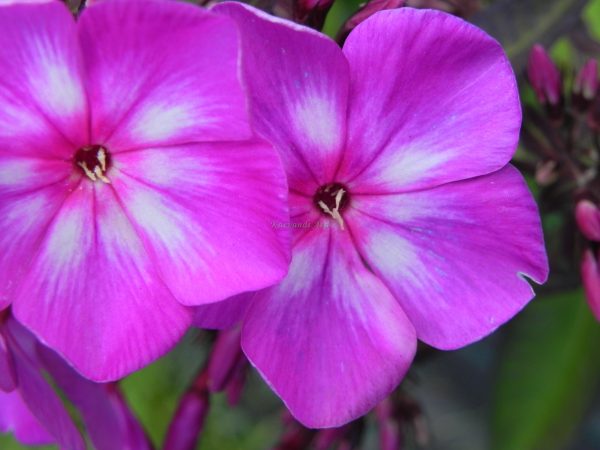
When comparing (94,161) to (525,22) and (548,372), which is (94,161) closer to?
(525,22)

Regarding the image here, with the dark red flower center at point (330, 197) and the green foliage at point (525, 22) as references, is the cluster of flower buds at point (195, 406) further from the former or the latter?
the green foliage at point (525, 22)

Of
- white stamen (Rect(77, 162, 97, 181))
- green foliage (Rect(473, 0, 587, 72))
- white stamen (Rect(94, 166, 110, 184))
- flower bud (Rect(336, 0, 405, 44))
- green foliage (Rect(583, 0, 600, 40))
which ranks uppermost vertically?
flower bud (Rect(336, 0, 405, 44))

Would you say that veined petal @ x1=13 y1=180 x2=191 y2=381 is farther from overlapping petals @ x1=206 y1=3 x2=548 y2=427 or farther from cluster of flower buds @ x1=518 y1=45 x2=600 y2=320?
cluster of flower buds @ x1=518 y1=45 x2=600 y2=320

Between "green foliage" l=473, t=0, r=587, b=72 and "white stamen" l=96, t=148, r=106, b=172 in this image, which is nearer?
"white stamen" l=96, t=148, r=106, b=172

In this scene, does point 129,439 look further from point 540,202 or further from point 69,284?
point 540,202

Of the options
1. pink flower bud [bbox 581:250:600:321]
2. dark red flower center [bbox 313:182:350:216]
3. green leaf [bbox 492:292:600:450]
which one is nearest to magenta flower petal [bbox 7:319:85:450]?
dark red flower center [bbox 313:182:350:216]

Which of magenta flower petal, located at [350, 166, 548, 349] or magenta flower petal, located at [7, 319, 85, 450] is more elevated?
magenta flower petal, located at [350, 166, 548, 349]

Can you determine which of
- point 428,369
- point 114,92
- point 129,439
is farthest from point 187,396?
point 428,369

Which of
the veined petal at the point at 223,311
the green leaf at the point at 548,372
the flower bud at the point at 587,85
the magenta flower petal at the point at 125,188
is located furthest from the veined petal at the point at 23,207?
the green leaf at the point at 548,372
